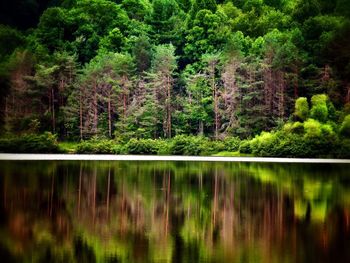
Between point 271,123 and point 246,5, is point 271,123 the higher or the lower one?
the lower one

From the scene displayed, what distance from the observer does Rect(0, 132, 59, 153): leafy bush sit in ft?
131

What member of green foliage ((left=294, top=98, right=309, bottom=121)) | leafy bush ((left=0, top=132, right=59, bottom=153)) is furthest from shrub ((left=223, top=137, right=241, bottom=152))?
leafy bush ((left=0, top=132, right=59, bottom=153))

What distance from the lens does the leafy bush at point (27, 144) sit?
3991 centimetres

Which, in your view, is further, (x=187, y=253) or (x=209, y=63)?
(x=209, y=63)

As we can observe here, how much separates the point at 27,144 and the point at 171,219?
94.1 feet

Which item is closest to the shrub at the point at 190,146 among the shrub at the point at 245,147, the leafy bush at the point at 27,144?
the shrub at the point at 245,147

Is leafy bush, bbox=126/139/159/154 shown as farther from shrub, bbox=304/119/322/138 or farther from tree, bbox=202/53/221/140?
shrub, bbox=304/119/322/138

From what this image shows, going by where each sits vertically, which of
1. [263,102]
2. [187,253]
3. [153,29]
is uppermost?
[153,29]

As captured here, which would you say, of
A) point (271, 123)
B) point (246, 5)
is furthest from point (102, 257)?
point (246, 5)

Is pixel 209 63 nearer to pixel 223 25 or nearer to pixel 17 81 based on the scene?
pixel 223 25

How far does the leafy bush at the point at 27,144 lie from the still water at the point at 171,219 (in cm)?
1808

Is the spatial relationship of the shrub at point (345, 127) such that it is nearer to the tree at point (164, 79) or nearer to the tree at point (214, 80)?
the tree at point (214, 80)

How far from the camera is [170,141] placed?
4494cm

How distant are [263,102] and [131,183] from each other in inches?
1125
